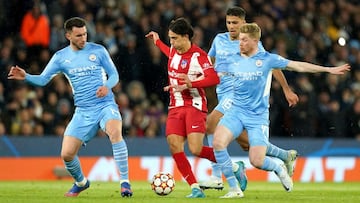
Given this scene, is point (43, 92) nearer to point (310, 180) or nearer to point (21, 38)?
point (21, 38)

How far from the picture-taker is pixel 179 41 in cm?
1286

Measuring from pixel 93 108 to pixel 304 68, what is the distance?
2800mm

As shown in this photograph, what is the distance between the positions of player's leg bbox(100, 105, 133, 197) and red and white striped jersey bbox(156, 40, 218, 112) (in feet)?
2.57

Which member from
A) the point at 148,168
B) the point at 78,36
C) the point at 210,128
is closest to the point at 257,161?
the point at 210,128

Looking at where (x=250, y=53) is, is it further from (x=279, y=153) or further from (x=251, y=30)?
(x=279, y=153)

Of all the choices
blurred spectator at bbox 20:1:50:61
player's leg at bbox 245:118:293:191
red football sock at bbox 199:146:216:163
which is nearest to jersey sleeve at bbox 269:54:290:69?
player's leg at bbox 245:118:293:191

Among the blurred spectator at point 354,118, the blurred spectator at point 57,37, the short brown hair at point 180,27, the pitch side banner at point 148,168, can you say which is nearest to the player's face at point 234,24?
the short brown hair at point 180,27

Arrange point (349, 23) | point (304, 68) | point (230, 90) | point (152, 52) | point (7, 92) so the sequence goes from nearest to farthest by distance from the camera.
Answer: point (304, 68), point (230, 90), point (7, 92), point (152, 52), point (349, 23)

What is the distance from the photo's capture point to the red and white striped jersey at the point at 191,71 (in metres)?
12.9

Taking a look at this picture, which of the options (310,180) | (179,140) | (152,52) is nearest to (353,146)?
(310,180)

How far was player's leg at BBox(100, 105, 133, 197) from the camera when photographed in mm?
12766

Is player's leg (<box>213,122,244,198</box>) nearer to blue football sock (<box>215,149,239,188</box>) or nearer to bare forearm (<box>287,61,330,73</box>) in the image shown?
blue football sock (<box>215,149,239,188</box>)

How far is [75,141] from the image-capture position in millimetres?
13172

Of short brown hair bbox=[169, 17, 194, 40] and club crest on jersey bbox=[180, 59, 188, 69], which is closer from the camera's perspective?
short brown hair bbox=[169, 17, 194, 40]
